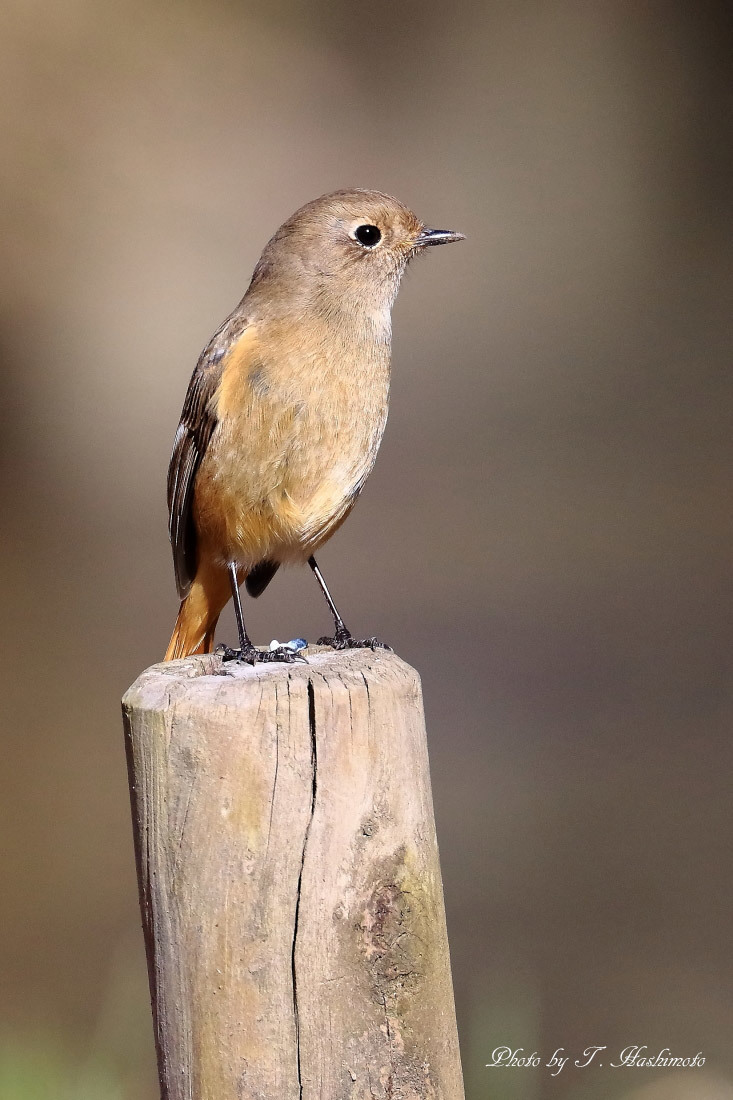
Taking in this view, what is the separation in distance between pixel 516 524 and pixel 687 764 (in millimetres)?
2751

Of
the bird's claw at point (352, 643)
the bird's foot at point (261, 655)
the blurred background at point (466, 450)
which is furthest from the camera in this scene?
the blurred background at point (466, 450)

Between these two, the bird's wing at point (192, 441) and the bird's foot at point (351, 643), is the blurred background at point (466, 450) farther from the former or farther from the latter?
the bird's foot at point (351, 643)

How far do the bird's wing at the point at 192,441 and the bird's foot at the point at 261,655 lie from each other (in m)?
0.71

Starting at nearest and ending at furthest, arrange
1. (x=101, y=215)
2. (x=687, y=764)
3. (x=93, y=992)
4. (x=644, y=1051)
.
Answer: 1. (x=644, y=1051)
2. (x=93, y=992)
3. (x=687, y=764)
4. (x=101, y=215)

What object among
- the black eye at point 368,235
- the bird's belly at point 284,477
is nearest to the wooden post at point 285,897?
the bird's belly at point 284,477

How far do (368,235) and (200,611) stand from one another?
3.73ft

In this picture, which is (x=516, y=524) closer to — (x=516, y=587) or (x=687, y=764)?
(x=516, y=587)

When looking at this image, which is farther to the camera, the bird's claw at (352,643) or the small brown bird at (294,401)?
the small brown bird at (294,401)

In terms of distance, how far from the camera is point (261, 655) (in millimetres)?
2510

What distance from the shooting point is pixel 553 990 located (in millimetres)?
4418

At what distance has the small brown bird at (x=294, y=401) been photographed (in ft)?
9.90

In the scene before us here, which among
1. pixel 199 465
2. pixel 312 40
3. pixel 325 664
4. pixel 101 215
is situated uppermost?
pixel 312 40

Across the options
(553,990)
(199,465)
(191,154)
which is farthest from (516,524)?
(199,465)

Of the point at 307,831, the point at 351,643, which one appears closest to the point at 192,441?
the point at 351,643
